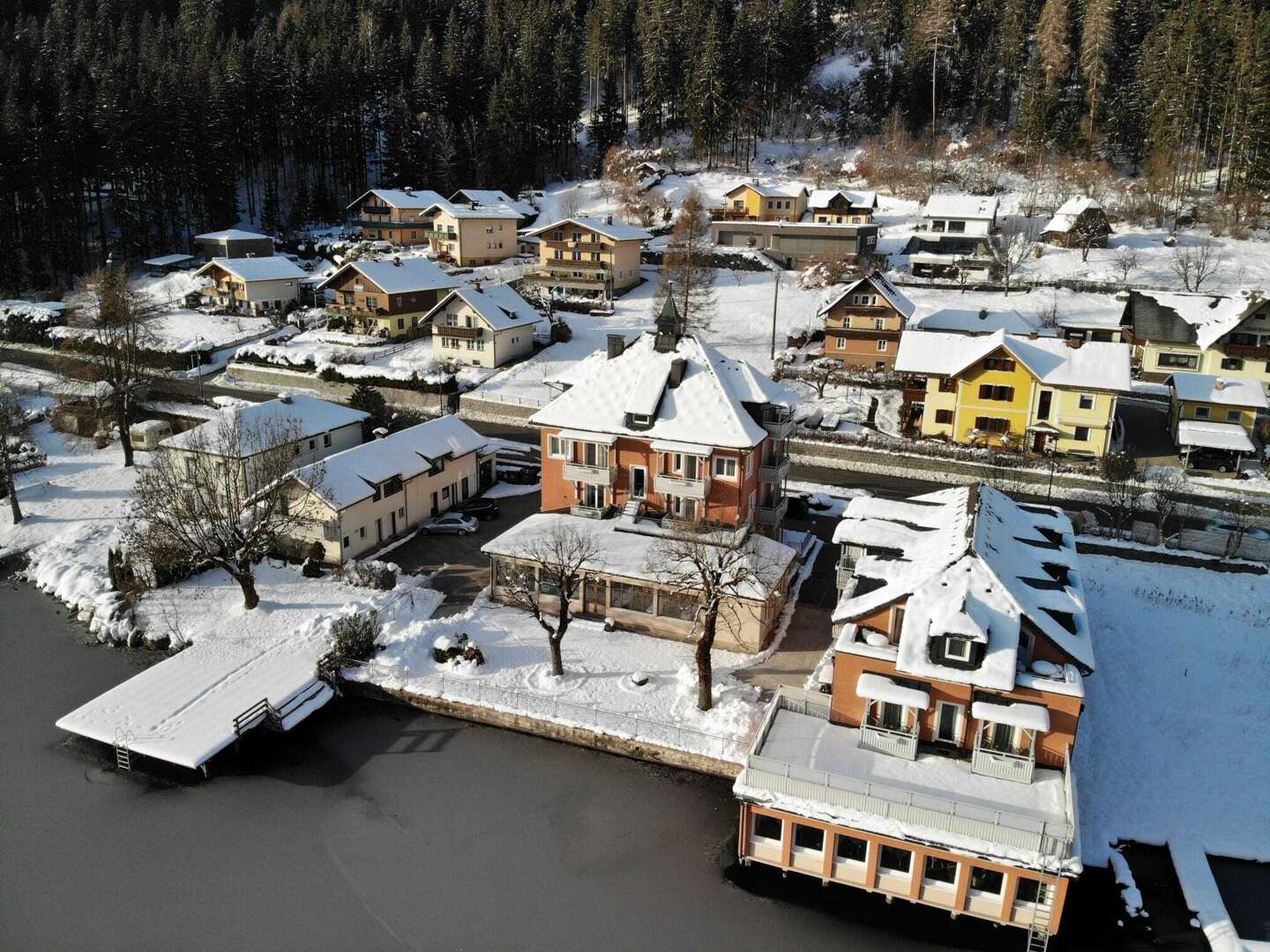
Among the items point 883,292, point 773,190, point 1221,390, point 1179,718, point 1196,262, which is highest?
point 773,190

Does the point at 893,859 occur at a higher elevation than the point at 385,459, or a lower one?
lower

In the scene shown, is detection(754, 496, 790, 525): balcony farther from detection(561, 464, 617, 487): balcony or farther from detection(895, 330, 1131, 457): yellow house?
detection(895, 330, 1131, 457): yellow house

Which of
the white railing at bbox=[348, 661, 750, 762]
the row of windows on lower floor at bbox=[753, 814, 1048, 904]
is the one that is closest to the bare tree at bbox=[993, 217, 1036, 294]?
the white railing at bbox=[348, 661, 750, 762]

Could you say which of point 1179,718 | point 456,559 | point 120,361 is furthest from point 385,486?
point 1179,718

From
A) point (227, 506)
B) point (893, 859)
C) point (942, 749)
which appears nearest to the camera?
point (893, 859)

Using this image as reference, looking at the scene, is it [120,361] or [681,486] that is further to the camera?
[120,361]

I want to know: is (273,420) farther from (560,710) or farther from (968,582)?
(968,582)

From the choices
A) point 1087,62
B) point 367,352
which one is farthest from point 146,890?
point 1087,62

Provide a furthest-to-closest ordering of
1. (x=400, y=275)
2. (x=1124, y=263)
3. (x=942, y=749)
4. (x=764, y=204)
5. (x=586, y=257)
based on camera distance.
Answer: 1. (x=764, y=204)
2. (x=586, y=257)
3. (x=1124, y=263)
4. (x=400, y=275)
5. (x=942, y=749)
